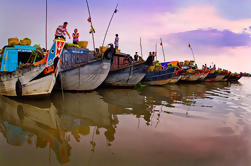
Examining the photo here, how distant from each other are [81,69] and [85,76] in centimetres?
49

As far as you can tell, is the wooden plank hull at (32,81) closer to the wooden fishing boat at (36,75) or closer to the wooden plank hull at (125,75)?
the wooden fishing boat at (36,75)

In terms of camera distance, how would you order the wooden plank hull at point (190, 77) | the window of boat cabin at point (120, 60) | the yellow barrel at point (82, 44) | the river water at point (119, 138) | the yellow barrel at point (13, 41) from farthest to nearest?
1. the wooden plank hull at point (190, 77)
2. the window of boat cabin at point (120, 60)
3. the yellow barrel at point (82, 44)
4. the yellow barrel at point (13, 41)
5. the river water at point (119, 138)

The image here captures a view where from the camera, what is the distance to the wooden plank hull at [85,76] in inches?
373

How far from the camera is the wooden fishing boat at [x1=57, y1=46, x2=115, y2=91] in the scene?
9445mm

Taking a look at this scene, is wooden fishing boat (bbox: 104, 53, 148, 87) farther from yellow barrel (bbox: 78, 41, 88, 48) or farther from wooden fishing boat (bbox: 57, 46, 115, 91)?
yellow barrel (bbox: 78, 41, 88, 48)

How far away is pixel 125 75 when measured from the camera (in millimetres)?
12438

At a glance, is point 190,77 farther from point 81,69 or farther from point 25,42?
point 25,42

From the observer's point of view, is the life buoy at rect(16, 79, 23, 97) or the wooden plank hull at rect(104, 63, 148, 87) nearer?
the life buoy at rect(16, 79, 23, 97)

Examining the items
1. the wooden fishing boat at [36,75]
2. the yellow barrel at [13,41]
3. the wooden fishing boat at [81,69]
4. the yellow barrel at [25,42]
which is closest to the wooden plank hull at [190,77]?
the wooden fishing boat at [81,69]

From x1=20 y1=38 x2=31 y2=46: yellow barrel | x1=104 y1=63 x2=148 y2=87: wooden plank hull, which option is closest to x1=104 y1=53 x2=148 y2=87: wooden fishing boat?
x1=104 y1=63 x2=148 y2=87: wooden plank hull

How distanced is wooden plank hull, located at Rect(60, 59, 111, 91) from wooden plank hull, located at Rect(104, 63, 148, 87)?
219cm

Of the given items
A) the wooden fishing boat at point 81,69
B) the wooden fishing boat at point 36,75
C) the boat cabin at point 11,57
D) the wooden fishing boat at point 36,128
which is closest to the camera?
the wooden fishing boat at point 36,128

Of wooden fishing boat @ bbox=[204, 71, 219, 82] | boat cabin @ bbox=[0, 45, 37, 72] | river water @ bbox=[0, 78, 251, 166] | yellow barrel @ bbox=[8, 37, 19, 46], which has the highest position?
yellow barrel @ bbox=[8, 37, 19, 46]

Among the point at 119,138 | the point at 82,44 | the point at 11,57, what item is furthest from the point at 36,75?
the point at 119,138
